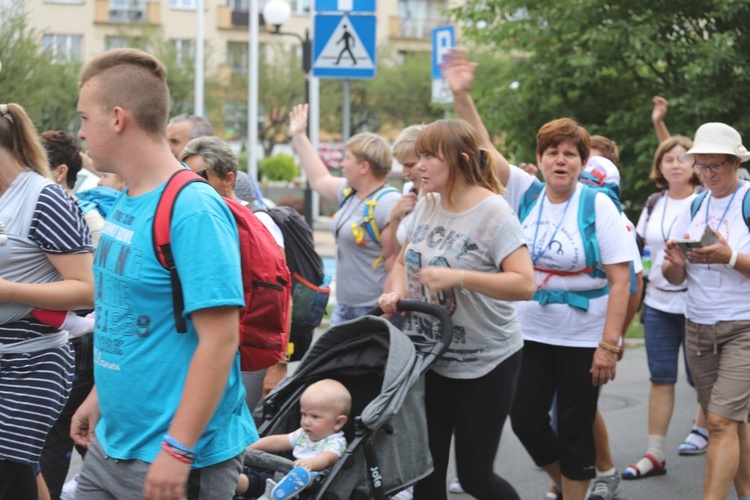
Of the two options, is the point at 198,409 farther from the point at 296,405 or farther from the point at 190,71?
the point at 190,71

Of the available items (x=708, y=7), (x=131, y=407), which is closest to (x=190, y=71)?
(x=708, y=7)

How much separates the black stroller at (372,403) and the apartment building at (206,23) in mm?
50309

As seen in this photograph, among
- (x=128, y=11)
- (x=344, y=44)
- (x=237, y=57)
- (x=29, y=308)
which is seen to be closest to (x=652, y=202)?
(x=344, y=44)

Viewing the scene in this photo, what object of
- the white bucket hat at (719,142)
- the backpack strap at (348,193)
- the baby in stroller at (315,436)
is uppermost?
the white bucket hat at (719,142)

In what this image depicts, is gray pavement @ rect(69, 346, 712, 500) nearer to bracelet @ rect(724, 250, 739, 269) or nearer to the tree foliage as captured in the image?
bracelet @ rect(724, 250, 739, 269)

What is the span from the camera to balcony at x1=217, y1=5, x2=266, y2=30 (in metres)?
64.6

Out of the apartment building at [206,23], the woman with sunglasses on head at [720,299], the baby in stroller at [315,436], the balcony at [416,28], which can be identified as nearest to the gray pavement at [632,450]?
the woman with sunglasses on head at [720,299]

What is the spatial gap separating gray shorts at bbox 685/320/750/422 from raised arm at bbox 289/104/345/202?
8.30 ft

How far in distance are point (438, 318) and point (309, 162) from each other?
2.80 meters

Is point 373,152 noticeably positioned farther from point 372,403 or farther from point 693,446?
point 693,446

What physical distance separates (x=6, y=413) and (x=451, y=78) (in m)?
2.52

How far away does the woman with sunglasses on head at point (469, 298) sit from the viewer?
177 inches

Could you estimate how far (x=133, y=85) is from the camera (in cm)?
293

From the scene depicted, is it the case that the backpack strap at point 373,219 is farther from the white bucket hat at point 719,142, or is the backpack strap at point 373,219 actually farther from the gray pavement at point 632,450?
the white bucket hat at point 719,142
